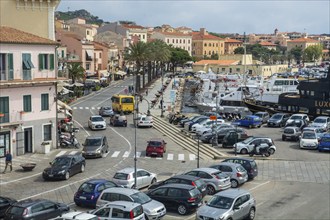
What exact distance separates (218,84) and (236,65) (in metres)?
59.6

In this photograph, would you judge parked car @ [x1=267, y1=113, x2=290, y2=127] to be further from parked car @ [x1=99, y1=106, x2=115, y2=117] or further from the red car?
the red car

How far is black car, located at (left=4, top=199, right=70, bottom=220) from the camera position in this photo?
22.0m

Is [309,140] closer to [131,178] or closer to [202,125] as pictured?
[202,125]

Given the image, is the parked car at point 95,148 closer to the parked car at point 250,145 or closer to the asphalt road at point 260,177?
the asphalt road at point 260,177

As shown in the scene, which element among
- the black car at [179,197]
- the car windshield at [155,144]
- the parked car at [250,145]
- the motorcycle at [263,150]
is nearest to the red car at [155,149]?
the car windshield at [155,144]

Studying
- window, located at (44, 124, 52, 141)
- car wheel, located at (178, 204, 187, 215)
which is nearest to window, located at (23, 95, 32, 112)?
window, located at (44, 124, 52, 141)

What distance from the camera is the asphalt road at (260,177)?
2759 cm

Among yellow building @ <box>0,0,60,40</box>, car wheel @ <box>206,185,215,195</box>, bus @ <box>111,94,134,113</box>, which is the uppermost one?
yellow building @ <box>0,0,60,40</box>

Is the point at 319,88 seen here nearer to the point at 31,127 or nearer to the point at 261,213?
the point at 31,127

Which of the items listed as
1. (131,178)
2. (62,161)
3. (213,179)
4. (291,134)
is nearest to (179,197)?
(213,179)

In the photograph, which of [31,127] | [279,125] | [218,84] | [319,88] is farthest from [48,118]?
[218,84]

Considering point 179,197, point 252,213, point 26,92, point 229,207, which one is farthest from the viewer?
point 26,92

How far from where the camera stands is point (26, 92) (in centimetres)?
4188

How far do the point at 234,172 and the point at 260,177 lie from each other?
420 centimetres
